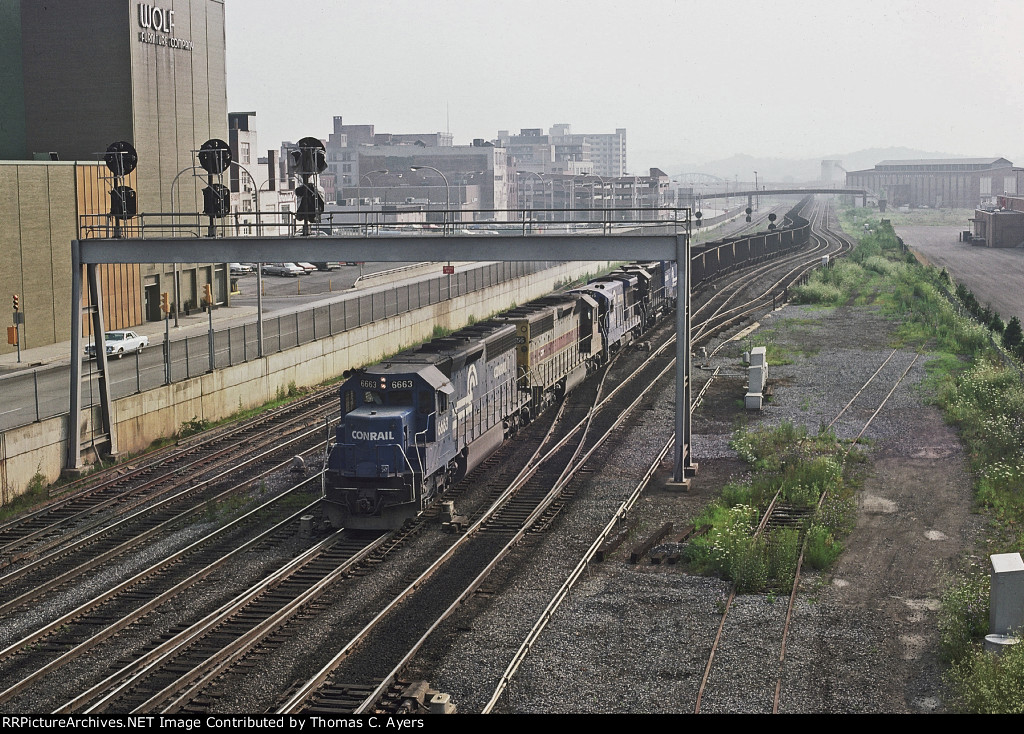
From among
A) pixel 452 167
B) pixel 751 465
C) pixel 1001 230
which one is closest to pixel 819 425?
pixel 751 465

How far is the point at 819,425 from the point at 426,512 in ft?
50.8

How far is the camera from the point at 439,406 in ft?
84.5

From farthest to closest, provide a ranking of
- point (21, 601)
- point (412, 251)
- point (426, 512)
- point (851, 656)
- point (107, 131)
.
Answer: point (107, 131)
point (412, 251)
point (426, 512)
point (21, 601)
point (851, 656)

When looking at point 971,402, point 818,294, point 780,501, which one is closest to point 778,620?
point 780,501

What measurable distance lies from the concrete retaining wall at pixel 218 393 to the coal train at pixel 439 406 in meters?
9.91

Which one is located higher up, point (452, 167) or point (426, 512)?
point (452, 167)

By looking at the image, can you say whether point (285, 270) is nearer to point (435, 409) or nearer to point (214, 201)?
point (214, 201)

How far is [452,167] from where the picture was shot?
196000mm

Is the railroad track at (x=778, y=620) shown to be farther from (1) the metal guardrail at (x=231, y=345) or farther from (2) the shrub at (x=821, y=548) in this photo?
(1) the metal guardrail at (x=231, y=345)

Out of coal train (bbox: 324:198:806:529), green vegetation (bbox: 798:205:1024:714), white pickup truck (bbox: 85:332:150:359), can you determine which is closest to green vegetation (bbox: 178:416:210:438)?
coal train (bbox: 324:198:806:529)

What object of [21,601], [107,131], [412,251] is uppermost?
[107,131]

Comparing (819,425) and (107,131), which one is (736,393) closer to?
(819,425)

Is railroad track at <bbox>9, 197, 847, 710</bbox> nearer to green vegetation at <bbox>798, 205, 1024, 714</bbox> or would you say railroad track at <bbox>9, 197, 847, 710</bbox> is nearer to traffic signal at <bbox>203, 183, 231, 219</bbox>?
green vegetation at <bbox>798, 205, 1024, 714</bbox>

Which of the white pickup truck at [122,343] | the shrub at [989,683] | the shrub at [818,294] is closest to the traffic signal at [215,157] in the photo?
the white pickup truck at [122,343]
